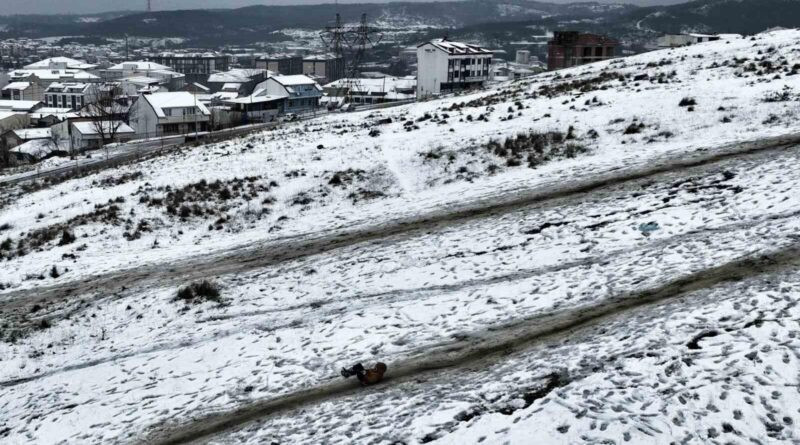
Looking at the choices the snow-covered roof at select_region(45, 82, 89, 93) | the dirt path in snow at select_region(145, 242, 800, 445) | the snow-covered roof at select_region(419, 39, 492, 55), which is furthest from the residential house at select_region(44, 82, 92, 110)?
the dirt path in snow at select_region(145, 242, 800, 445)

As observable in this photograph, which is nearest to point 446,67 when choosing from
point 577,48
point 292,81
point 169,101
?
point 577,48

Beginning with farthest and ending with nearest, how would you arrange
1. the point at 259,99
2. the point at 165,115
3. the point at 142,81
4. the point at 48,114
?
the point at 142,81 < the point at 48,114 < the point at 259,99 < the point at 165,115

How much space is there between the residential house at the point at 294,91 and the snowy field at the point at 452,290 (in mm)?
87501

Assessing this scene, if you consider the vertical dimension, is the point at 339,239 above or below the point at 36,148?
above

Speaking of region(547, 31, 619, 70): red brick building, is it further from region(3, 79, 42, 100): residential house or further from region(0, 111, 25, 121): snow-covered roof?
region(3, 79, 42, 100): residential house

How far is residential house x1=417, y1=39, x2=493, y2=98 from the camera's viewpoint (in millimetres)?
103188

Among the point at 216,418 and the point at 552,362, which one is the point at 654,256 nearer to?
the point at 552,362

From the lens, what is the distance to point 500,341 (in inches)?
443

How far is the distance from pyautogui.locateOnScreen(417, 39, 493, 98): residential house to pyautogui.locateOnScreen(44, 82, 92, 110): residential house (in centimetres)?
7963

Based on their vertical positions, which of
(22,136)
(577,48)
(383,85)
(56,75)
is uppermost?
(577,48)

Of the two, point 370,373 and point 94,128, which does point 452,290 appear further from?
point 94,128

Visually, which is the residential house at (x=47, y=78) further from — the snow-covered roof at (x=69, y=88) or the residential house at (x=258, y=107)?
the residential house at (x=258, y=107)

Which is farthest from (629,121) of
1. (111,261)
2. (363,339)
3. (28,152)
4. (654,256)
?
(28,152)

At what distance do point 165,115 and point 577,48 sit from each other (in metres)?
61.3
